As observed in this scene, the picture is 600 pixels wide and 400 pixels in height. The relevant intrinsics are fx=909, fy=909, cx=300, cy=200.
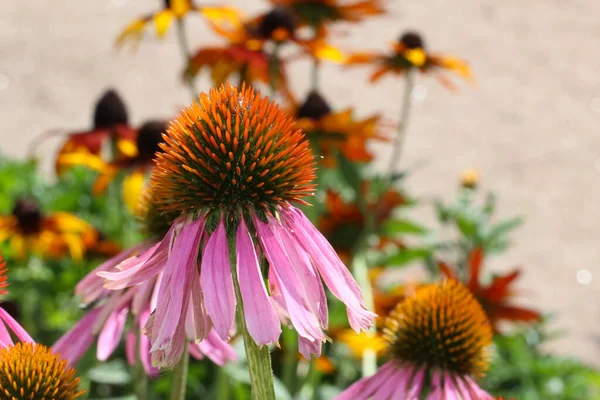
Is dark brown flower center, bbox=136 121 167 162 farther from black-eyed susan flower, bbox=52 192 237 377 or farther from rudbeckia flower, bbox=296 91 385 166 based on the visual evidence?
black-eyed susan flower, bbox=52 192 237 377

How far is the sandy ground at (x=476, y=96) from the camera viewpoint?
313cm

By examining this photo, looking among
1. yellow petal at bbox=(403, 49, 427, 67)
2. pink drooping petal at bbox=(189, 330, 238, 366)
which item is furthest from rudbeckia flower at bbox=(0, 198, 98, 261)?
pink drooping petal at bbox=(189, 330, 238, 366)

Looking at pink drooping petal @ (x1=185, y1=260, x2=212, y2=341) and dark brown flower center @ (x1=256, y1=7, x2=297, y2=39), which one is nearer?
pink drooping petal @ (x1=185, y1=260, x2=212, y2=341)

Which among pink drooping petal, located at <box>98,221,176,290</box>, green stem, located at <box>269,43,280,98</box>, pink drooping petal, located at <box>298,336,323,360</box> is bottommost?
pink drooping petal, located at <box>298,336,323,360</box>

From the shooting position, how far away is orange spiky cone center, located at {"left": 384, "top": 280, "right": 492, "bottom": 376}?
89 centimetres

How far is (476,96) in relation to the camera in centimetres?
402

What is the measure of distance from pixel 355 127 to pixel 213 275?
1.01 meters

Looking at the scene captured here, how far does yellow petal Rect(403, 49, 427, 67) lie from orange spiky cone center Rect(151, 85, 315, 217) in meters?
1.04

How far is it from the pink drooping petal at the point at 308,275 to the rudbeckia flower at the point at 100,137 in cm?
117

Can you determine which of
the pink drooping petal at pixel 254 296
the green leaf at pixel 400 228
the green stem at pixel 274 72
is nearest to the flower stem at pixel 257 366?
the pink drooping petal at pixel 254 296

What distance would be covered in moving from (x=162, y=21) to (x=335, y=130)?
A: 361mm

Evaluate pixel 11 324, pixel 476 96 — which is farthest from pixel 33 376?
pixel 476 96

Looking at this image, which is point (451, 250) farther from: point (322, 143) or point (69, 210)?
point (69, 210)

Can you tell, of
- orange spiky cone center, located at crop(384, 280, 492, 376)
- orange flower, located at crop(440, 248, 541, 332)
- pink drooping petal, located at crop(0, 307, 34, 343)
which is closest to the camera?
pink drooping petal, located at crop(0, 307, 34, 343)
